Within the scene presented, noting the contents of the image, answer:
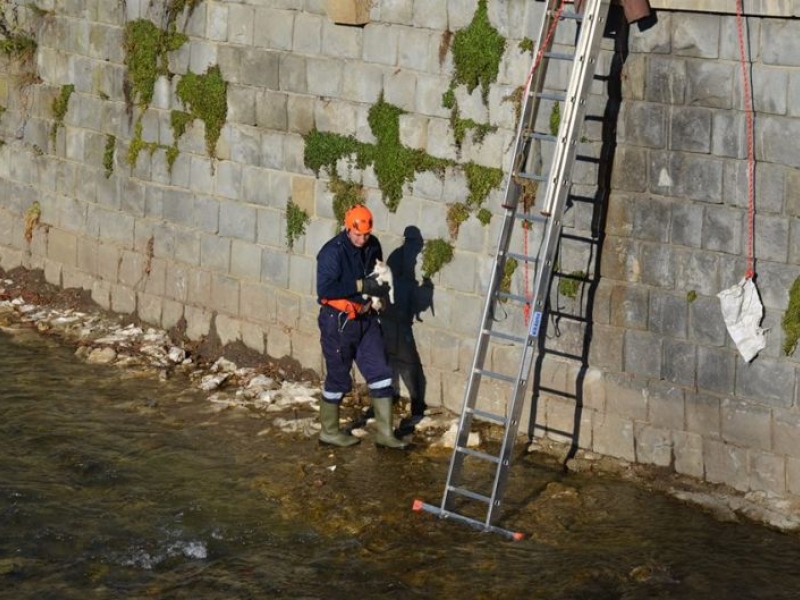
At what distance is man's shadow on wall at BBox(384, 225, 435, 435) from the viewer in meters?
11.4

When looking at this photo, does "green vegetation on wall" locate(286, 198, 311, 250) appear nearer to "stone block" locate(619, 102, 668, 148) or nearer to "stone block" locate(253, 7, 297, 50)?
"stone block" locate(253, 7, 297, 50)

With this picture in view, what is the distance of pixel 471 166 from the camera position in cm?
1098

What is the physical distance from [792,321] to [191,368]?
5.48 metres

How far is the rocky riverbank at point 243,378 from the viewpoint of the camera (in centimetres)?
987

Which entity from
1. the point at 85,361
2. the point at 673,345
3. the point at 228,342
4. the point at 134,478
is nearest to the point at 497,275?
the point at 673,345

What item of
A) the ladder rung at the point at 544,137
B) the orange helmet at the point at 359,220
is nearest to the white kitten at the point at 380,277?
the orange helmet at the point at 359,220

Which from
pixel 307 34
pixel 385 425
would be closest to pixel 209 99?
pixel 307 34

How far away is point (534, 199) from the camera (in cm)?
1070

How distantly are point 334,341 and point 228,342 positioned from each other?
2273mm

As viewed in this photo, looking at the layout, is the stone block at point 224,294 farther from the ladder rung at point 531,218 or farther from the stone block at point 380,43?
the ladder rung at point 531,218

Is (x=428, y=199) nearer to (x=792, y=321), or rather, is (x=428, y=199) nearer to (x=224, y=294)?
(x=224, y=294)

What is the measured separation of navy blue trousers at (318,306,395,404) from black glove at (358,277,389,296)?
233 mm

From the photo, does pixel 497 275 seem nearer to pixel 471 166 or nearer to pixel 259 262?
pixel 471 166

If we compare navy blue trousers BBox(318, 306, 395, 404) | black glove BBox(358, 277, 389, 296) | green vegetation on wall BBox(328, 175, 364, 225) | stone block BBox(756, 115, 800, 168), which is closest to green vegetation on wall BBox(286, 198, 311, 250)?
green vegetation on wall BBox(328, 175, 364, 225)
